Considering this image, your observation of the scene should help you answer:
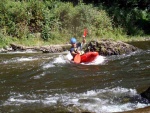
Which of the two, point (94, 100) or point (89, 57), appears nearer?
point (94, 100)

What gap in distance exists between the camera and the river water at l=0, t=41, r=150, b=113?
6906 mm

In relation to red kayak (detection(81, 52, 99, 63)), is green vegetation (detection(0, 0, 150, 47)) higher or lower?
higher

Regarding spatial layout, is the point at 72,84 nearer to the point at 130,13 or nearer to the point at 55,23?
the point at 55,23

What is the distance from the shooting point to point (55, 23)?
2120 centimetres

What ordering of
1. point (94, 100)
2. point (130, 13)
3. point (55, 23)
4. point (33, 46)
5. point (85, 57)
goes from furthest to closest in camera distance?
point (130, 13) < point (55, 23) < point (33, 46) < point (85, 57) < point (94, 100)

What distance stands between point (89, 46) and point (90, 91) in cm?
695

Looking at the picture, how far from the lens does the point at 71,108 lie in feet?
22.1

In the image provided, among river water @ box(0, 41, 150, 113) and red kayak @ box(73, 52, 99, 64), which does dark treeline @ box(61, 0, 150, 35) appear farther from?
red kayak @ box(73, 52, 99, 64)

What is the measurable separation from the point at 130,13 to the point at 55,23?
730 centimetres

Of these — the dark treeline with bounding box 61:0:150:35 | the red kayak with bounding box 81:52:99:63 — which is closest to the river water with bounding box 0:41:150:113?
the red kayak with bounding box 81:52:99:63

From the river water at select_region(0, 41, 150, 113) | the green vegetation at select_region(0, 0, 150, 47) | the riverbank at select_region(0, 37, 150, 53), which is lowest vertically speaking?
the riverbank at select_region(0, 37, 150, 53)

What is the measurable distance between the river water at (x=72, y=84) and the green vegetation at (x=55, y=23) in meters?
5.99

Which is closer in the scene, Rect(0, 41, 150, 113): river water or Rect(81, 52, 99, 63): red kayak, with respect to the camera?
Rect(0, 41, 150, 113): river water

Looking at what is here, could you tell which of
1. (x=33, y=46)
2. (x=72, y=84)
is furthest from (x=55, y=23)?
(x=72, y=84)
